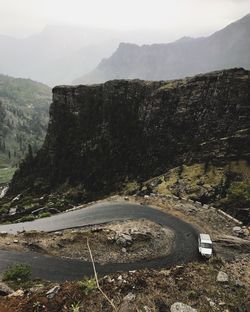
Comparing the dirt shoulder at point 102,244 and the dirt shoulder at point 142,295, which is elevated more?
the dirt shoulder at point 142,295

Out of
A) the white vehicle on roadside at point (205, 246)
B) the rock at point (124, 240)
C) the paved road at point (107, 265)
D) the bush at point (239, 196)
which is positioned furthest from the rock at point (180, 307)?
the bush at point (239, 196)

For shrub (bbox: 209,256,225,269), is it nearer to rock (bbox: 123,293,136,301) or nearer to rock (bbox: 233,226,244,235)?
rock (bbox: 123,293,136,301)

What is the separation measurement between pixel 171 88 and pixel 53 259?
93.8 meters

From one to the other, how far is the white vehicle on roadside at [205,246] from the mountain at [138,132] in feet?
141

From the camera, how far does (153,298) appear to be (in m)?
24.8

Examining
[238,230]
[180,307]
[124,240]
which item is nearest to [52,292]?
[180,307]

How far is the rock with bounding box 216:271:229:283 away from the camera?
28062 millimetres

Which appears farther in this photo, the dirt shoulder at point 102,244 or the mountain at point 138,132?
the mountain at point 138,132

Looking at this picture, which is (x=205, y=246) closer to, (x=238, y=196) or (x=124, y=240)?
(x=124, y=240)

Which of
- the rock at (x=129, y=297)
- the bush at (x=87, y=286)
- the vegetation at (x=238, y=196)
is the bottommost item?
the vegetation at (x=238, y=196)

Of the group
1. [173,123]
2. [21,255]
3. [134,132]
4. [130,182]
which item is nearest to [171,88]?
[173,123]

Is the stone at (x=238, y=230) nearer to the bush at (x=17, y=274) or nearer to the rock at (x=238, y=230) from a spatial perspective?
the rock at (x=238, y=230)

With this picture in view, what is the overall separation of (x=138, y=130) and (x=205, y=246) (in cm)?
9338

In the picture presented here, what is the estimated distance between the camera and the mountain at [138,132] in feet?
364
